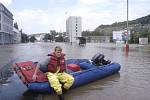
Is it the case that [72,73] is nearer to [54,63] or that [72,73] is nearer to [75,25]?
[54,63]

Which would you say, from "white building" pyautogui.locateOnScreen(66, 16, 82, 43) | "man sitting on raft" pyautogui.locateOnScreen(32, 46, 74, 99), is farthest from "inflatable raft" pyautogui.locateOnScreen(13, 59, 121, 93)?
"white building" pyautogui.locateOnScreen(66, 16, 82, 43)

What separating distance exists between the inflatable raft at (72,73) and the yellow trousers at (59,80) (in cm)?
33

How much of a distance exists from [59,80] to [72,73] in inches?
54.9

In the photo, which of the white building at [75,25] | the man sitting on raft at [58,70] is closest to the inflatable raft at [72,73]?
the man sitting on raft at [58,70]

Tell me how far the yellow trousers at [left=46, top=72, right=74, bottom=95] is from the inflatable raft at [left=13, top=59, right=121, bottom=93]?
33 cm

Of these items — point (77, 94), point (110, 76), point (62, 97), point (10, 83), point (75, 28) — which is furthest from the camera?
point (75, 28)

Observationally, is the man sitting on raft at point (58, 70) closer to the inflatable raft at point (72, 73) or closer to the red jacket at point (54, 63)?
the red jacket at point (54, 63)

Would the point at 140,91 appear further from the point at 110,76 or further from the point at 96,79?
the point at 110,76

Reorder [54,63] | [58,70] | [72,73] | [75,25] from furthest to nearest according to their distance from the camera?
[75,25], [72,73], [58,70], [54,63]

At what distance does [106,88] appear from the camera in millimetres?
11375

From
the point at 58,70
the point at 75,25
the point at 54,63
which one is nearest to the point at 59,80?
the point at 58,70

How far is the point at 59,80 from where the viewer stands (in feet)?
32.3

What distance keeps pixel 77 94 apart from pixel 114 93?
1103 millimetres

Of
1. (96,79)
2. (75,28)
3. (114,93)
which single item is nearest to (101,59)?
(96,79)
